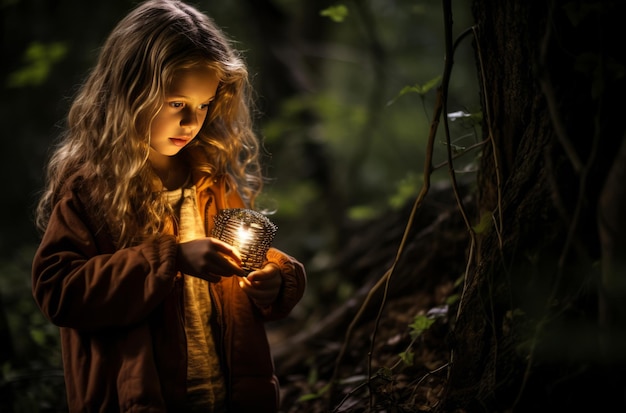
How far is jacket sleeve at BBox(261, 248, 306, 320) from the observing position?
2.35 meters

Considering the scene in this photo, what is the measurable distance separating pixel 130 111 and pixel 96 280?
28.8 inches

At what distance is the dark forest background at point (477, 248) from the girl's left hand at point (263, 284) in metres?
0.40

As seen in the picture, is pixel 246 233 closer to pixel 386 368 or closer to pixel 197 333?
pixel 197 333

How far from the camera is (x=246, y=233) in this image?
214 cm

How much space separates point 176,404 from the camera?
2096 mm

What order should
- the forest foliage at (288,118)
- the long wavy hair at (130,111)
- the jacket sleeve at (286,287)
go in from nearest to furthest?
the long wavy hair at (130,111) < the jacket sleeve at (286,287) < the forest foliage at (288,118)

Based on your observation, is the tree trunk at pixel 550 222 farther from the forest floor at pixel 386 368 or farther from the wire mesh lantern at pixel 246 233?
the wire mesh lantern at pixel 246 233

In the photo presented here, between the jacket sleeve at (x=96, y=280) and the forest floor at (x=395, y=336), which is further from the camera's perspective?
the forest floor at (x=395, y=336)

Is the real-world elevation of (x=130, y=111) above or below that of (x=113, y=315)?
above

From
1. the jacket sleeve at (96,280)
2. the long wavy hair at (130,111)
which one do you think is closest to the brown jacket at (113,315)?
the jacket sleeve at (96,280)

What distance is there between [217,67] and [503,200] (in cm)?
136

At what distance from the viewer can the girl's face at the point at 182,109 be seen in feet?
7.06

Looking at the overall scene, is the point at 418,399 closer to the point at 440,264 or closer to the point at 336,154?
the point at 440,264

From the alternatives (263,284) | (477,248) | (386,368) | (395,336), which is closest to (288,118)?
(395,336)
